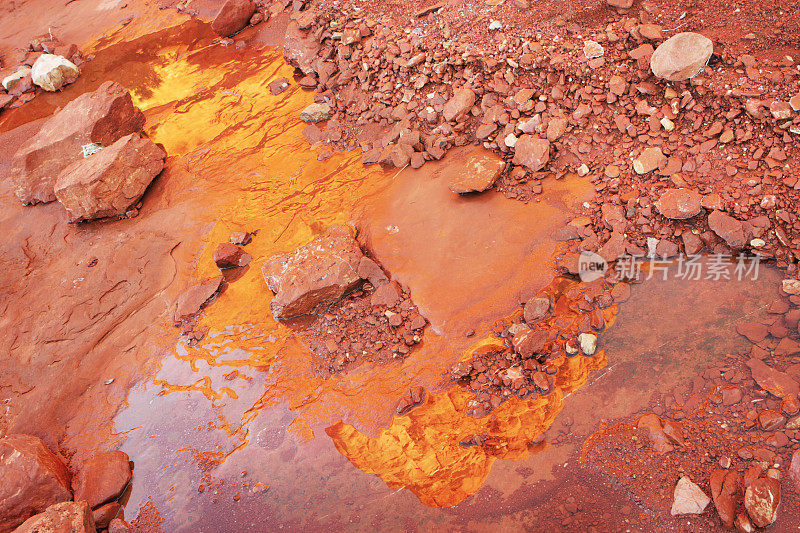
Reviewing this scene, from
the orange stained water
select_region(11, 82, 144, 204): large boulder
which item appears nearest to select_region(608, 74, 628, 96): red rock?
the orange stained water

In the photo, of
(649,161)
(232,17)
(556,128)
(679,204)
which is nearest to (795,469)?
(679,204)

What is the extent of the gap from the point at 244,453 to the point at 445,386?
1418 mm

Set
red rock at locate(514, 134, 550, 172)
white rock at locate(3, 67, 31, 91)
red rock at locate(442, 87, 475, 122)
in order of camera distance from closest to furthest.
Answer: red rock at locate(514, 134, 550, 172), red rock at locate(442, 87, 475, 122), white rock at locate(3, 67, 31, 91)

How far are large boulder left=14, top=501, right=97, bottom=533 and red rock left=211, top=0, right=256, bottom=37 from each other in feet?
22.6

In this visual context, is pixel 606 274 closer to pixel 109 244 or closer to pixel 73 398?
pixel 73 398

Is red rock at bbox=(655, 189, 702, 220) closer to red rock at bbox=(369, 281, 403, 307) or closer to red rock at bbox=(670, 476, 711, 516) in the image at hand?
red rock at bbox=(670, 476, 711, 516)

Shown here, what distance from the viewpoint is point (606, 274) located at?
3.90 metres

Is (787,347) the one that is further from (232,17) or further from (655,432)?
(232,17)

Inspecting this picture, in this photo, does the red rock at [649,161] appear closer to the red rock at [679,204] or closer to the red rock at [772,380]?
the red rock at [679,204]

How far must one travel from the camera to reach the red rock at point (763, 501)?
8.60ft

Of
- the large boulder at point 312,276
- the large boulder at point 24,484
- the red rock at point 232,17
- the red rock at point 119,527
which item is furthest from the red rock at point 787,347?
the red rock at point 232,17

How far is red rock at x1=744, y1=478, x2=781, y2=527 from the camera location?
2.62 meters

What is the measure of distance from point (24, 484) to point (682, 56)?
5.63 metres

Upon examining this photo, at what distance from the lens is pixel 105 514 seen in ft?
11.0
